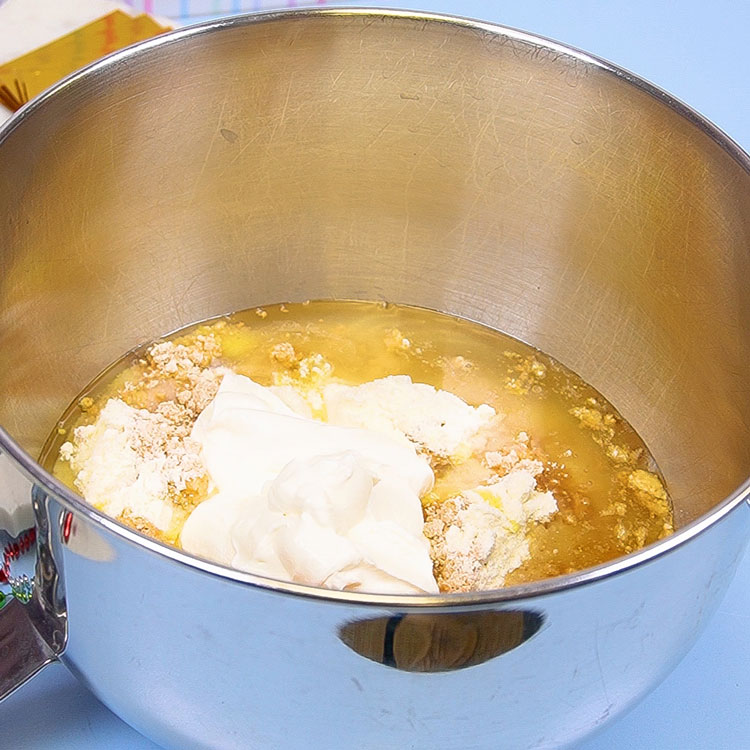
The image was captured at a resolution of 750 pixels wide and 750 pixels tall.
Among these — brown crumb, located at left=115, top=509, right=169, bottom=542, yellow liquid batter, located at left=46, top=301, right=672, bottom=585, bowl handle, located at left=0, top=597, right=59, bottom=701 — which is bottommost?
bowl handle, located at left=0, top=597, right=59, bottom=701

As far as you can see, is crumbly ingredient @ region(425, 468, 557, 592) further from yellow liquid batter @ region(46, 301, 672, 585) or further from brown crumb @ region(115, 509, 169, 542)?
brown crumb @ region(115, 509, 169, 542)

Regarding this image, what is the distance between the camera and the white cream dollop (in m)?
0.72

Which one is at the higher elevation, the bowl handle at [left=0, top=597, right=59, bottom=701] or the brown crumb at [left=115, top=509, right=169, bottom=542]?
the brown crumb at [left=115, top=509, right=169, bottom=542]

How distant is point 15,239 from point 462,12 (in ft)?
2.31

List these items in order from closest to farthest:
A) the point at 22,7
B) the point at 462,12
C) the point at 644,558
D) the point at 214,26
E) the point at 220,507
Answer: the point at 644,558
the point at 220,507
the point at 214,26
the point at 22,7
the point at 462,12

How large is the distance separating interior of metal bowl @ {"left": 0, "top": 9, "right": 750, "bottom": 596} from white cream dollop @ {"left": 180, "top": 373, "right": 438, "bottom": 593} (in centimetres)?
15

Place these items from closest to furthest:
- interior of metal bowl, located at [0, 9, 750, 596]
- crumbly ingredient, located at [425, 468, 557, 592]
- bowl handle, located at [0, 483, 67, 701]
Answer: bowl handle, located at [0, 483, 67, 701] < crumbly ingredient, located at [425, 468, 557, 592] < interior of metal bowl, located at [0, 9, 750, 596]

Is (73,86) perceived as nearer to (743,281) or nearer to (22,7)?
(22,7)

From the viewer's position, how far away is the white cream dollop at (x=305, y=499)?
2.36 ft

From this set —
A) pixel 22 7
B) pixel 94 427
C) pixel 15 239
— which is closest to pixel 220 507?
pixel 94 427

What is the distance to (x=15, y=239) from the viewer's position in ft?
2.85

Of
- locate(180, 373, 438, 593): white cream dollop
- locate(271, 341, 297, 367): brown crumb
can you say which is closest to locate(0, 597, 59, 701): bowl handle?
locate(180, 373, 438, 593): white cream dollop

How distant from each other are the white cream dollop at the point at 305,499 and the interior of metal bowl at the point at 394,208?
0.51 feet

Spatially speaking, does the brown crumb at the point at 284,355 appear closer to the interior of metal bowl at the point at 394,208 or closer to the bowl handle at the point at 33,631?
the interior of metal bowl at the point at 394,208
